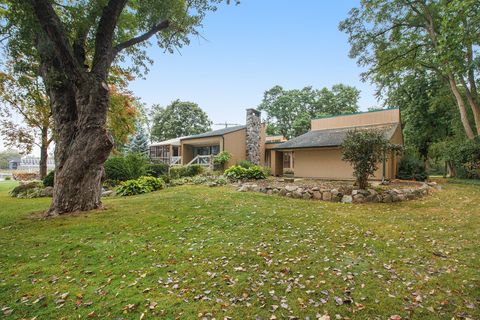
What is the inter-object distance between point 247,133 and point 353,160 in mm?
12497

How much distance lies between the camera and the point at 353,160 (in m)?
8.95

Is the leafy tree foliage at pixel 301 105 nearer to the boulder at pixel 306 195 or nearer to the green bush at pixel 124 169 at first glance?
the green bush at pixel 124 169

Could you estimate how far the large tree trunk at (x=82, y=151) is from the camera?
639cm

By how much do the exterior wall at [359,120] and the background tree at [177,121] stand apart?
80.8 feet

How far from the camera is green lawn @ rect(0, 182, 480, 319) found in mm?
2615

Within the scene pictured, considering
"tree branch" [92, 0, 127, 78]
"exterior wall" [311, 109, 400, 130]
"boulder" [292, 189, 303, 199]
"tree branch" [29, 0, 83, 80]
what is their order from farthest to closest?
1. "exterior wall" [311, 109, 400, 130]
2. "boulder" [292, 189, 303, 199]
3. "tree branch" [92, 0, 127, 78]
4. "tree branch" [29, 0, 83, 80]

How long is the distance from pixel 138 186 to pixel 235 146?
9.93 meters

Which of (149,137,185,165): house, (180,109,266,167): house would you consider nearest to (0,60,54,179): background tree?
(149,137,185,165): house

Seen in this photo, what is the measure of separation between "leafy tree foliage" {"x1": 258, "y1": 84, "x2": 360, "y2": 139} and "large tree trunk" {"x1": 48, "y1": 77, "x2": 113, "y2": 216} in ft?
94.4

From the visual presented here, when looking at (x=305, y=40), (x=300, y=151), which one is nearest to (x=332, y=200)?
(x=300, y=151)

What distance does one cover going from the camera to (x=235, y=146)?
1992 cm

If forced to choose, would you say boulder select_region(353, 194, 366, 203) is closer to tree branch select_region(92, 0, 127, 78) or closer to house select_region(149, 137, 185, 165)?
tree branch select_region(92, 0, 127, 78)

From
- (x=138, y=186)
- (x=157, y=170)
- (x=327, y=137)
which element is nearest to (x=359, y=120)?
(x=327, y=137)

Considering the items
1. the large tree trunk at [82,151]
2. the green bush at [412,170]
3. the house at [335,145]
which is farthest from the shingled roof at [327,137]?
the large tree trunk at [82,151]
